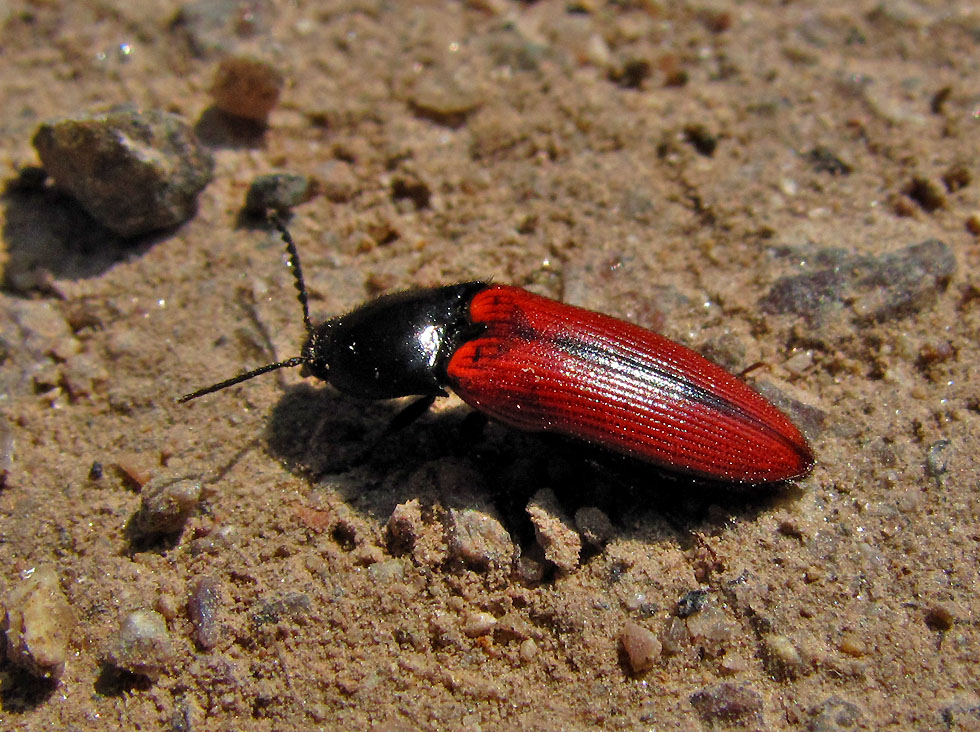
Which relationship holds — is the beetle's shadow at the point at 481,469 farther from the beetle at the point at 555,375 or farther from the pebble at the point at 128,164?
the pebble at the point at 128,164

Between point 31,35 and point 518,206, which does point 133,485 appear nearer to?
point 518,206

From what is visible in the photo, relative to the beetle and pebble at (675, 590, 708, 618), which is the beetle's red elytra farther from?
pebble at (675, 590, 708, 618)

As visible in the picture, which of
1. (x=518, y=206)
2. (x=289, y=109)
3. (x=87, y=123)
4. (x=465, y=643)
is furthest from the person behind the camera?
(x=289, y=109)

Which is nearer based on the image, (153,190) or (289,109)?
(153,190)

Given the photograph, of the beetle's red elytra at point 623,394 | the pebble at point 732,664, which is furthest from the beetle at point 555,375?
the pebble at point 732,664

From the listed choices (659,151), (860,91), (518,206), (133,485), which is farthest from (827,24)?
(133,485)

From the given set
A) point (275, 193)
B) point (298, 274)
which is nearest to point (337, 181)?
point (275, 193)
